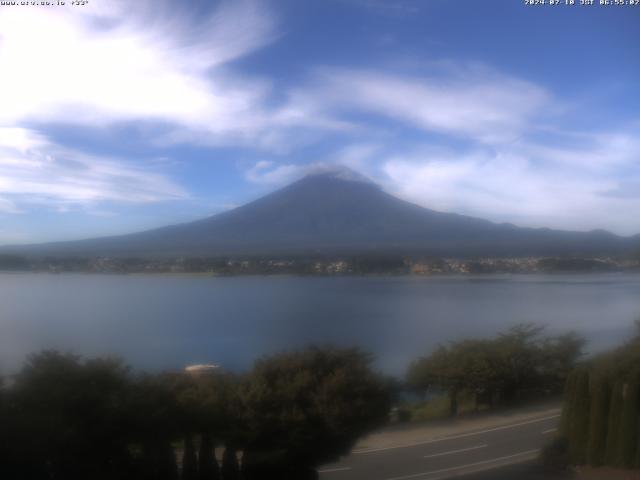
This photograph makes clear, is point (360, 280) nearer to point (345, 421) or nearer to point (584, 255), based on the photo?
point (345, 421)

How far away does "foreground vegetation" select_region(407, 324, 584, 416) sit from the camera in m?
7.83

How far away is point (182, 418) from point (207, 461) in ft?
1.59

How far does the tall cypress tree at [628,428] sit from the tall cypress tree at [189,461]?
4.69m

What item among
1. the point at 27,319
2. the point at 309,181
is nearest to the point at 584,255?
the point at 309,181

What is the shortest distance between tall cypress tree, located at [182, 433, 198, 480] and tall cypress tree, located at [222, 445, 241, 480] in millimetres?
274

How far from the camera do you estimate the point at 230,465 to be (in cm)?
595

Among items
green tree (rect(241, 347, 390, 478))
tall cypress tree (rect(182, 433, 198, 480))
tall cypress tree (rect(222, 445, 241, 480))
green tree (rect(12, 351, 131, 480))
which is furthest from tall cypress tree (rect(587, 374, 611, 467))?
green tree (rect(12, 351, 131, 480))

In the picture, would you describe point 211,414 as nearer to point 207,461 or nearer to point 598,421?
point 207,461

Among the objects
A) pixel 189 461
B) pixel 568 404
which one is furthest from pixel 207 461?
pixel 568 404

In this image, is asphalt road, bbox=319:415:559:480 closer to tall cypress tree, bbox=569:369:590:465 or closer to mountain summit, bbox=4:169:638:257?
tall cypress tree, bbox=569:369:590:465

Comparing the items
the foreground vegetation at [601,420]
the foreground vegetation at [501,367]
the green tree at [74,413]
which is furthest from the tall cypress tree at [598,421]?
the green tree at [74,413]

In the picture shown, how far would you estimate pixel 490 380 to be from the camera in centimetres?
795

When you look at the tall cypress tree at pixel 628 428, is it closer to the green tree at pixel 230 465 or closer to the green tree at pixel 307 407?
the green tree at pixel 307 407

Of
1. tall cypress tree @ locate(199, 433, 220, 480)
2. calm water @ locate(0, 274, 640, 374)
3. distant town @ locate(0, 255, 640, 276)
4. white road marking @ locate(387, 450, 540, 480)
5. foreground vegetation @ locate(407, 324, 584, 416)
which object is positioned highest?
distant town @ locate(0, 255, 640, 276)
